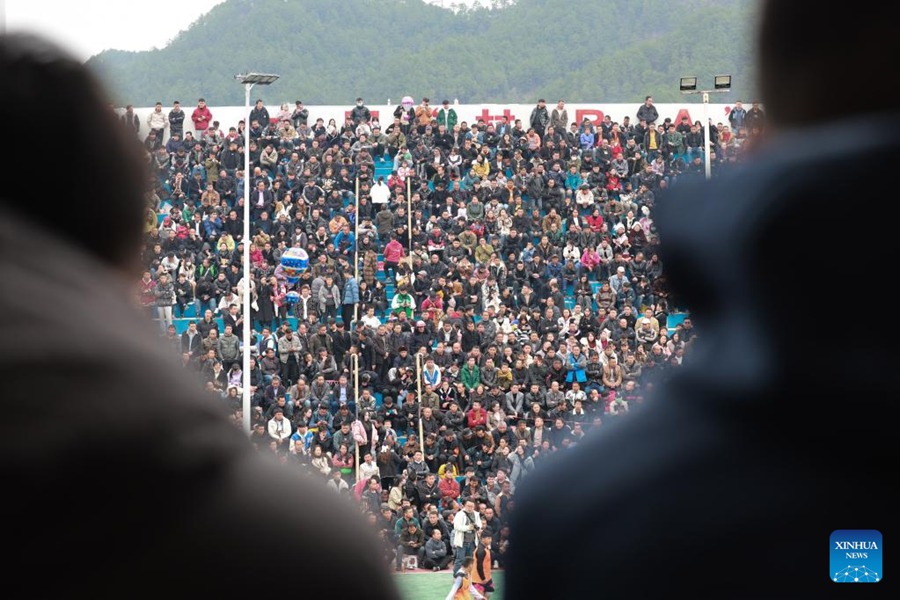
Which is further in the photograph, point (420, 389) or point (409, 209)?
point (409, 209)

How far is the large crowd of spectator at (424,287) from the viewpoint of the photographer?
2442cm

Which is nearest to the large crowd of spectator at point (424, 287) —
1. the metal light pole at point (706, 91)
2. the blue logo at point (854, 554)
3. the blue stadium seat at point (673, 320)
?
the blue stadium seat at point (673, 320)

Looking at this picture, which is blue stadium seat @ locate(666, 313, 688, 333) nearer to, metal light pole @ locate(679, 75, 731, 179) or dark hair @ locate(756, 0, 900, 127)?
metal light pole @ locate(679, 75, 731, 179)

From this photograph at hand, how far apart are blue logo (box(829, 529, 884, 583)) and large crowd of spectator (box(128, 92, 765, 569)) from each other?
18915 millimetres

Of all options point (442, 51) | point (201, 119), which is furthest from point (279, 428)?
point (442, 51)

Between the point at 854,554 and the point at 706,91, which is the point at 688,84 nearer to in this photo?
the point at 706,91

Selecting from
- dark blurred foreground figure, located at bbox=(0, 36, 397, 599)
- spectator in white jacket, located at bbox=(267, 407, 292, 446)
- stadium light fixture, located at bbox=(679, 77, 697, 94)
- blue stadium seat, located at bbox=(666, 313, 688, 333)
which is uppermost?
stadium light fixture, located at bbox=(679, 77, 697, 94)

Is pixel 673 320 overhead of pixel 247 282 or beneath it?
beneath

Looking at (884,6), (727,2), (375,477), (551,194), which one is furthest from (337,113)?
(727,2)

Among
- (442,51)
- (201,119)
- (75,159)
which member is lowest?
(75,159)

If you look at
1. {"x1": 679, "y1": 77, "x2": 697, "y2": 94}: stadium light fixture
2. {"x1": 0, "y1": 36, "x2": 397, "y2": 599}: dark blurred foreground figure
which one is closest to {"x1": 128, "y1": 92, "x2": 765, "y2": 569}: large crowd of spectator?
{"x1": 679, "y1": 77, "x2": 697, "y2": 94}: stadium light fixture

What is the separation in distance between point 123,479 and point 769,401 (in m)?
0.52

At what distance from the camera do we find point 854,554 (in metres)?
1.18

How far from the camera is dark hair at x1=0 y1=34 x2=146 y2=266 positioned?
41.1 inches
